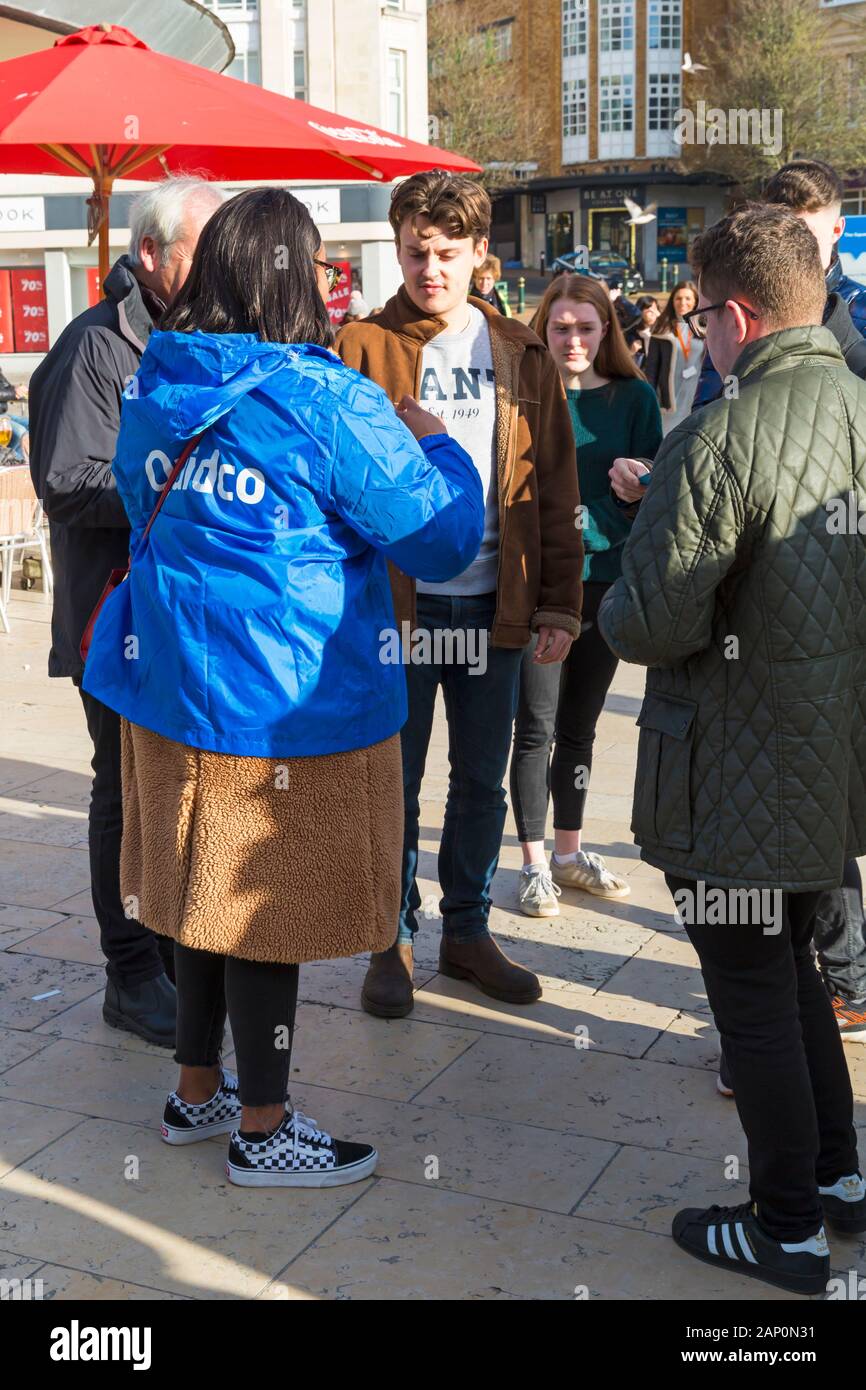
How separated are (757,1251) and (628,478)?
1.59 meters

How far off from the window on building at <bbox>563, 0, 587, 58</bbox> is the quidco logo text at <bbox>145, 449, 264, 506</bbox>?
68847 millimetres

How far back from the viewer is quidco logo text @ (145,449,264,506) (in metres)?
2.61

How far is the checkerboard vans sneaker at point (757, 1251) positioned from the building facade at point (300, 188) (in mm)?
21570

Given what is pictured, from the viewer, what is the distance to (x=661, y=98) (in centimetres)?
6412

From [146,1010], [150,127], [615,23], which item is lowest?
[146,1010]

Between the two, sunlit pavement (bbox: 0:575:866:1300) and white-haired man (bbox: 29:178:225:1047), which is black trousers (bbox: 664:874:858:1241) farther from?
white-haired man (bbox: 29:178:225:1047)

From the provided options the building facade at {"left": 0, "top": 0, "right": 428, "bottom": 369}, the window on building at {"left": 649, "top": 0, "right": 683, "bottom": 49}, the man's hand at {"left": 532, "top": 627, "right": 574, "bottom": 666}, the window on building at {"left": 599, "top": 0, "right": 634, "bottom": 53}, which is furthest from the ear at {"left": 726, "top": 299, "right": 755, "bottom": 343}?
the window on building at {"left": 599, "top": 0, "right": 634, "bottom": 53}

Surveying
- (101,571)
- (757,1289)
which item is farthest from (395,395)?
(757,1289)

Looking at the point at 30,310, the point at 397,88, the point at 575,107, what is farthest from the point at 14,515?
the point at 575,107

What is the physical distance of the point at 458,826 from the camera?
402cm

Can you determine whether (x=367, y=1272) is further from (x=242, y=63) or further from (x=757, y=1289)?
(x=242, y=63)

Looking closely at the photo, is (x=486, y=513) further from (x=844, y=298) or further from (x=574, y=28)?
(x=574, y=28)

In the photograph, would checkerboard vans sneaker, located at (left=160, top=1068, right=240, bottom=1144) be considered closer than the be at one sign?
Yes
